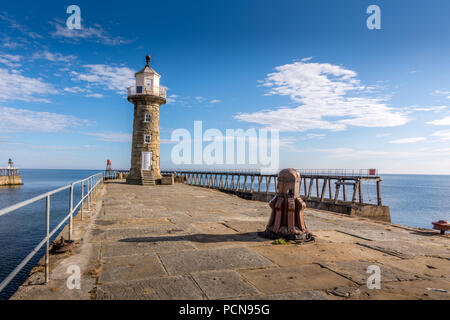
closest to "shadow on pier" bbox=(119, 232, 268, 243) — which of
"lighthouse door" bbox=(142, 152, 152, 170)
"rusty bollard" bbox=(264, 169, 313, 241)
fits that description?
"rusty bollard" bbox=(264, 169, 313, 241)

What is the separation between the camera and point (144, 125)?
919 inches

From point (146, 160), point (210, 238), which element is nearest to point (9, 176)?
point (146, 160)

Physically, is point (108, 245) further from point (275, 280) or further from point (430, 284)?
point (430, 284)

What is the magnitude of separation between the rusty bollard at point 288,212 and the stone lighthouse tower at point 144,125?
61.6 feet

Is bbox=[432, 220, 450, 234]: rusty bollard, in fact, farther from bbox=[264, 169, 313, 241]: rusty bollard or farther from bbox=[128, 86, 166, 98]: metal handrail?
bbox=[128, 86, 166, 98]: metal handrail

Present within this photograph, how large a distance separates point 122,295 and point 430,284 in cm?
356

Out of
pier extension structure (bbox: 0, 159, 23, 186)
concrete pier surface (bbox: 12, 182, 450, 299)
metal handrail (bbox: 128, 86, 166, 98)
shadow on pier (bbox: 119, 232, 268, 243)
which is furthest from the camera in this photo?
pier extension structure (bbox: 0, 159, 23, 186)

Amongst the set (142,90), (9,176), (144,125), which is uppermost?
(142,90)

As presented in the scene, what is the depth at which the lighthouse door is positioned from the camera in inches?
916

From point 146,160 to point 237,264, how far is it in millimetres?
20604

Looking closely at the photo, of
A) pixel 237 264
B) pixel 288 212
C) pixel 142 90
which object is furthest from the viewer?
pixel 142 90

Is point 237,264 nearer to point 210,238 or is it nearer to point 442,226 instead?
point 210,238

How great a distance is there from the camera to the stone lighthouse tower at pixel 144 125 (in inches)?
914

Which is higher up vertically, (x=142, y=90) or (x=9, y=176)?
(x=142, y=90)
